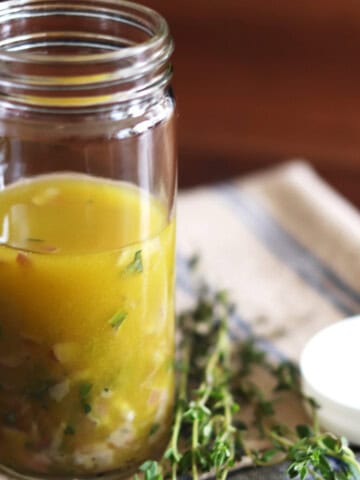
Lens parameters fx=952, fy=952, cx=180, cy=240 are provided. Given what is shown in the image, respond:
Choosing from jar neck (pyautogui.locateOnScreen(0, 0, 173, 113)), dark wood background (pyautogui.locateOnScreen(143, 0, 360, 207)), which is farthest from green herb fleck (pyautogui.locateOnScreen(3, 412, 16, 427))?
dark wood background (pyautogui.locateOnScreen(143, 0, 360, 207))

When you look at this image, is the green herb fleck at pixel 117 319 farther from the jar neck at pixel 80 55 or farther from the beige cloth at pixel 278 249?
the beige cloth at pixel 278 249

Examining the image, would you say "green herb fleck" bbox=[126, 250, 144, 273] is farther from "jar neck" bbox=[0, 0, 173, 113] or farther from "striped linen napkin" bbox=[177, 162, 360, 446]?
"striped linen napkin" bbox=[177, 162, 360, 446]

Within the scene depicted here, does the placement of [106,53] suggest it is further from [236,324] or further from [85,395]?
[236,324]

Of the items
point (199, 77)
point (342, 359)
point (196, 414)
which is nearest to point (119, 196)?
point (196, 414)

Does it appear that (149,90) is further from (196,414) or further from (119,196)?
(196,414)

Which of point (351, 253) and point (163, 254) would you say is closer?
point (163, 254)

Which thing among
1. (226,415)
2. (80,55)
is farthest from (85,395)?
(80,55)
